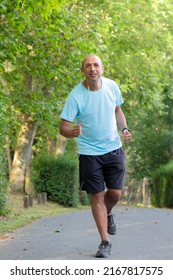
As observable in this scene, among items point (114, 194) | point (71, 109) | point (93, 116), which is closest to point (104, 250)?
point (114, 194)

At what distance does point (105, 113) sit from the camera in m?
8.56

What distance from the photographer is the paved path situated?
28.6ft

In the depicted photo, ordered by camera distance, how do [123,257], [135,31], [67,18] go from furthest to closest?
[135,31] < [67,18] < [123,257]

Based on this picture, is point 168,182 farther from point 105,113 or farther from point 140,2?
point 105,113

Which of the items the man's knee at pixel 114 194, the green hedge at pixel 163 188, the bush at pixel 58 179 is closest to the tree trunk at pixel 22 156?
Answer: the bush at pixel 58 179

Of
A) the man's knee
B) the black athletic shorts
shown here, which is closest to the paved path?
the man's knee

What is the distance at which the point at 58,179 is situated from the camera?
27266mm

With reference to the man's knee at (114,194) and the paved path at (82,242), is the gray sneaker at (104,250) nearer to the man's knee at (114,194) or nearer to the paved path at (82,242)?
the paved path at (82,242)

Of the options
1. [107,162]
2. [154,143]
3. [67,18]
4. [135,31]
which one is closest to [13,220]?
[67,18]

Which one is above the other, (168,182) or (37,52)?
(37,52)

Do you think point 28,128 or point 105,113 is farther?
point 28,128

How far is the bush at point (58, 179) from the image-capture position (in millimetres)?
27234

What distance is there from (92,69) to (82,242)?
2944 mm

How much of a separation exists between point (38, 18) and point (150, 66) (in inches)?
484
